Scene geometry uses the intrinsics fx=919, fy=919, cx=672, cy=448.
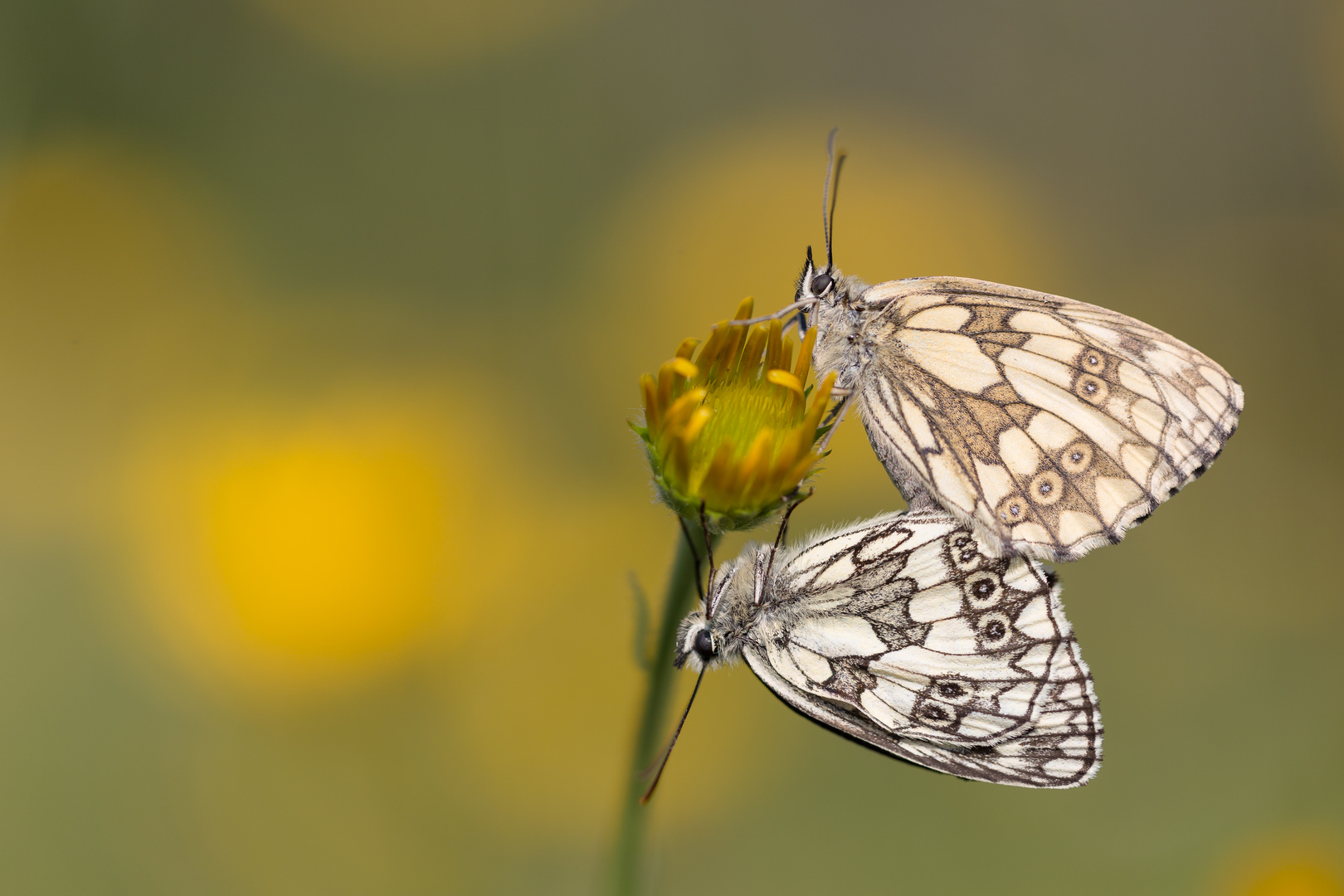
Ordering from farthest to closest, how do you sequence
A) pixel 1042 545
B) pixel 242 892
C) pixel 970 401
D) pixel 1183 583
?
pixel 1183 583 < pixel 242 892 < pixel 970 401 < pixel 1042 545

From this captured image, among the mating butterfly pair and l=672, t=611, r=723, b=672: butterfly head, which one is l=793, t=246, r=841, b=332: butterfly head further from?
l=672, t=611, r=723, b=672: butterfly head

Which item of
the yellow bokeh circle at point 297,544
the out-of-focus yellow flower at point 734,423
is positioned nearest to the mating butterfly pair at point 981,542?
the out-of-focus yellow flower at point 734,423

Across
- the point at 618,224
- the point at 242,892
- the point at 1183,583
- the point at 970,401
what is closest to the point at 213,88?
the point at 618,224

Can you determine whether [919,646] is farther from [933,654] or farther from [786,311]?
[786,311]

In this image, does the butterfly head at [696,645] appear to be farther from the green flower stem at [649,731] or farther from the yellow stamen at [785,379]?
the yellow stamen at [785,379]

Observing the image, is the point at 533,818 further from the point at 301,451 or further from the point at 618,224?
the point at 618,224
